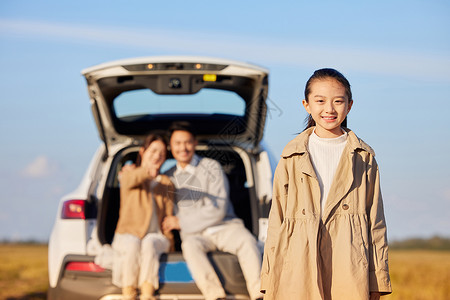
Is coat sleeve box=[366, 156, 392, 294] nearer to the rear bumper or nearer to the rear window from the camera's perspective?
the rear bumper

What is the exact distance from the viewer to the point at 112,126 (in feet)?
17.1

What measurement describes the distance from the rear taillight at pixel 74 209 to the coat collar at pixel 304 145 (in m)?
2.25

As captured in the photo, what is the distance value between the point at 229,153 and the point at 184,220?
784mm

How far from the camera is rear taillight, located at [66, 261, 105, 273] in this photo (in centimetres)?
441

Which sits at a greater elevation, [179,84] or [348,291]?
[179,84]

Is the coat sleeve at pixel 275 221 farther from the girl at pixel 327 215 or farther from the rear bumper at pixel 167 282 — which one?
the rear bumper at pixel 167 282

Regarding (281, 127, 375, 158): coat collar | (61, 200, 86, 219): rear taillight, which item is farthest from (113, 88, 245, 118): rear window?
(281, 127, 375, 158): coat collar

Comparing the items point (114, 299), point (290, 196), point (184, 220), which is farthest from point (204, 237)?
point (290, 196)

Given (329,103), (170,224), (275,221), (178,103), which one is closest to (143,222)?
(170,224)

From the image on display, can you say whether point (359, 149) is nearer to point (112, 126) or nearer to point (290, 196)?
point (290, 196)

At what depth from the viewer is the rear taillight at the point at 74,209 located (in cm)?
463

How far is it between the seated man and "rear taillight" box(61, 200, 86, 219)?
2.39 ft

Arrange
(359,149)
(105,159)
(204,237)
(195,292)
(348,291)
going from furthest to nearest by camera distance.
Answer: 1. (105,159)
2. (204,237)
3. (195,292)
4. (359,149)
5. (348,291)

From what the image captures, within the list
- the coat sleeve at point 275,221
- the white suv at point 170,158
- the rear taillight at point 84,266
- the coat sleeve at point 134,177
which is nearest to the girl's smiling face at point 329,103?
the coat sleeve at point 275,221
